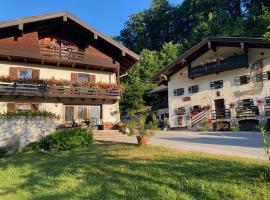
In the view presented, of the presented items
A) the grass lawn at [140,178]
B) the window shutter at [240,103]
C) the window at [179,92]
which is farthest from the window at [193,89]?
the grass lawn at [140,178]

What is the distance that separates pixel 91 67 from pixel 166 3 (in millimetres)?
47955

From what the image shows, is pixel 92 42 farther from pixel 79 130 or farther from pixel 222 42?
pixel 222 42

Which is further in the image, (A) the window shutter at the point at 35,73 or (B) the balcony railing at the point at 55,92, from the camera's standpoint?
(A) the window shutter at the point at 35,73

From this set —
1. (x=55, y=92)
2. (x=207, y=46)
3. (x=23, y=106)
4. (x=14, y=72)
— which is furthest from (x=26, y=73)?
(x=207, y=46)

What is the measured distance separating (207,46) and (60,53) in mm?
15309

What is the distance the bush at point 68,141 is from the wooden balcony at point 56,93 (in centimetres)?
605

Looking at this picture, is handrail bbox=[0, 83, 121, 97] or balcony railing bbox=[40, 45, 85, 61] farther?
balcony railing bbox=[40, 45, 85, 61]

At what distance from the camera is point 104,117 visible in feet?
78.2

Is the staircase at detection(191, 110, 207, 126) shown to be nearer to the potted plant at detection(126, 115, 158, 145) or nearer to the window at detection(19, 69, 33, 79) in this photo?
the window at detection(19, 69, 33, 79)


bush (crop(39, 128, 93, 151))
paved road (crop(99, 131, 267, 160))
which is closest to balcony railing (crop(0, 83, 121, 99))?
paved road (crop(99, 131, 267, 160))

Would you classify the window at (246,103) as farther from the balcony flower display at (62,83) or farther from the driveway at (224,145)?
the balcony flower display at (62,83)

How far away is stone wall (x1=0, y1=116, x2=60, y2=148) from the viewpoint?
1730 cm

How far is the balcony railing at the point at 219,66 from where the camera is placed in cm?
2873

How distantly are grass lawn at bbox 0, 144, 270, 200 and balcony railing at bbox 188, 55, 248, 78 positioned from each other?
67.5 ft
